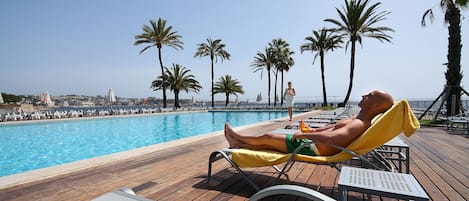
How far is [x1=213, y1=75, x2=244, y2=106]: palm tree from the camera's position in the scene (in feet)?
109

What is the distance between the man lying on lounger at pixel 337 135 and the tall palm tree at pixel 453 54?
909 cm

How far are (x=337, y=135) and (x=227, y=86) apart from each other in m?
31.0

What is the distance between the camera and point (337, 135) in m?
2.34

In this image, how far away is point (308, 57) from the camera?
24281 mm

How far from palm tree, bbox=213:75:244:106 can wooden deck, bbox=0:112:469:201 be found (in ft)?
95.6

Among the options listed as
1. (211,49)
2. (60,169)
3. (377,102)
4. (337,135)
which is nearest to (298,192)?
(337,135)

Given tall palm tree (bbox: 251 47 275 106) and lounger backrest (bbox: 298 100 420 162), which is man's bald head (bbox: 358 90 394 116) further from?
tall palm tree (bbox: 251 47 275 106)

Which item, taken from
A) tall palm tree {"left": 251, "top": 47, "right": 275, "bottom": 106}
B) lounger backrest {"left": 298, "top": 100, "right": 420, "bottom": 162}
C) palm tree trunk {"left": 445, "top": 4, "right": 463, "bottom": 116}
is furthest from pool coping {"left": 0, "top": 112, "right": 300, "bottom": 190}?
tall palm tree {"left": 251, "top": 47, "right": 275, "bottom": 106}

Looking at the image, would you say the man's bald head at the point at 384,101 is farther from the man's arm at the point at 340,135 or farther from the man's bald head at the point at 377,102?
the man's arm at the point at 340,135

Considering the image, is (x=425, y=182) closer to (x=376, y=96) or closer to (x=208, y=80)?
(x=376, y=96)

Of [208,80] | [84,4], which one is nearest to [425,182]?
[84,4]

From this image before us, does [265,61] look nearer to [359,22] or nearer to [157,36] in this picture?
[157,36]

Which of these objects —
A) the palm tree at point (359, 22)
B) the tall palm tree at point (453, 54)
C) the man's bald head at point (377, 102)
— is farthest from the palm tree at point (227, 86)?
the man's bald head at point (377, 102)

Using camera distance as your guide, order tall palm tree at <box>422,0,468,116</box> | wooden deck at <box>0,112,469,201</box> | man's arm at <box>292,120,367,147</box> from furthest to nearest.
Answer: tall palm tree at <box>422,0,468,116</box>
wooden deck at <box>0,112,469,201</box>
man's arm at <box>292,120,367,147</box>
